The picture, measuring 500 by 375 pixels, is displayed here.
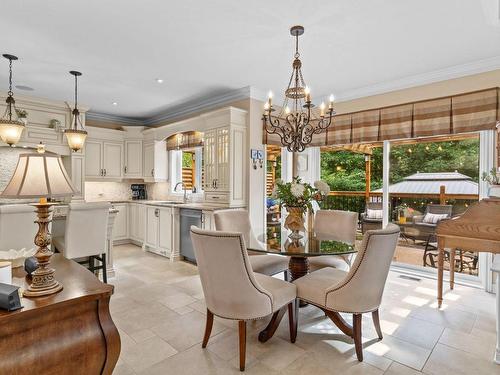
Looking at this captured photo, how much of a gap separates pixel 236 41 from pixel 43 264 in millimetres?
2511

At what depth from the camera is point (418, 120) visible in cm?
375

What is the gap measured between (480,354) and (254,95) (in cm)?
376

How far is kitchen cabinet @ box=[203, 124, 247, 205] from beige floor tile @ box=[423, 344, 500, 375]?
2.87 metres

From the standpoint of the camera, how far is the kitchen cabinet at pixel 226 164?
14.1 feet

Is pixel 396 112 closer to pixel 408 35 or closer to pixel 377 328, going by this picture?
pixel 408 35

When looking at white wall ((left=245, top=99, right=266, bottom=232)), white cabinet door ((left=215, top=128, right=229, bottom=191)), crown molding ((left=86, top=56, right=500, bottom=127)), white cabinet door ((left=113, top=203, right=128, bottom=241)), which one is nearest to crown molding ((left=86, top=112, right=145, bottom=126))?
crown molding ((left=86, top=56, right=500, bottom=127))

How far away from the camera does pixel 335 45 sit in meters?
3.00

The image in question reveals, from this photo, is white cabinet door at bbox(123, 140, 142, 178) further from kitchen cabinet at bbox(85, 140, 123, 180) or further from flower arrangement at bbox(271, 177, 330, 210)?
flower arrangement at bbox(271, 177, 330, 210)

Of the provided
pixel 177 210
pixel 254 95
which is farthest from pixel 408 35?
pixel 177 210

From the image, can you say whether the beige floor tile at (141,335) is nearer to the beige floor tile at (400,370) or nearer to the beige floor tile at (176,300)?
the beige floor tile at (176,300)

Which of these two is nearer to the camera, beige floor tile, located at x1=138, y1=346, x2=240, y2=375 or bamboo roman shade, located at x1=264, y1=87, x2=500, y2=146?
beige floor tile, located at x1=138, y1=346, x2=240, y2=375

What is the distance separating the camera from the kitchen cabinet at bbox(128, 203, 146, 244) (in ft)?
18.5

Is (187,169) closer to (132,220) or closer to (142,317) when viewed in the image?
(132,220)

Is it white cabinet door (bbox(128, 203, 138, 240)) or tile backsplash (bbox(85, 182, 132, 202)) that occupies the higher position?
tile backsplash (bbox(85, 182, 132, 202))
